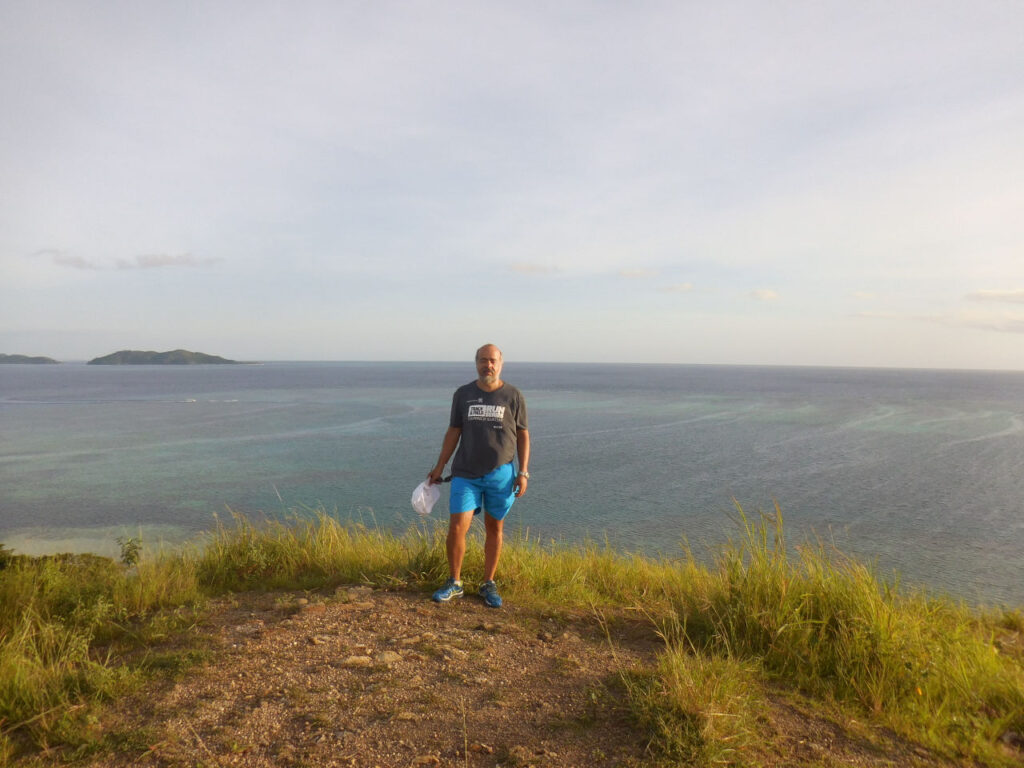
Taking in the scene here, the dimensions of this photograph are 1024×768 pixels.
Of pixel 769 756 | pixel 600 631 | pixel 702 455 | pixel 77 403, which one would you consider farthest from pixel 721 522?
pixel 77 403

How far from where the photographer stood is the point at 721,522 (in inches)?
731

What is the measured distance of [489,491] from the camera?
17.2ft

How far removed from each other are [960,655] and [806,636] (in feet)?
3.70

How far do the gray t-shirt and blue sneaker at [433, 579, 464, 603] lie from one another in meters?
0.94

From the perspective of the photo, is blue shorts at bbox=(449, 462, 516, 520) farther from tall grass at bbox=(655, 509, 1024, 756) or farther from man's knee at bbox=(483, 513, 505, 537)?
tall grass at bbox=(655, 509, 1024, 756)

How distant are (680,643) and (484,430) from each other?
223cm

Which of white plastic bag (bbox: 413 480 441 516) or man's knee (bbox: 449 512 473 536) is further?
white plastic bag (bbox: 413 480 441 516)

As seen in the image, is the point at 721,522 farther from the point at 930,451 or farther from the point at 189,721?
the point at 930,451

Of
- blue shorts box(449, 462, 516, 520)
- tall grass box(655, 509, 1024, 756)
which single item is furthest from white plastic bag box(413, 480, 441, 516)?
tall grass box(655, 509, 1024, 756)

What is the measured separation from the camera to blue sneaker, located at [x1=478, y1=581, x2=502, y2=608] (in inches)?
198

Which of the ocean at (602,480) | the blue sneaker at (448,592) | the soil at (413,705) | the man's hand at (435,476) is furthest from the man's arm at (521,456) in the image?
the ocean at (602,480)

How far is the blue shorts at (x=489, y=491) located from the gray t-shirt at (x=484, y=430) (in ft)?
0.25

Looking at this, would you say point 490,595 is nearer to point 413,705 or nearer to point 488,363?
point 413,705

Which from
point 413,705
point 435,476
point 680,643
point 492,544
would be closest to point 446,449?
point 435,476
